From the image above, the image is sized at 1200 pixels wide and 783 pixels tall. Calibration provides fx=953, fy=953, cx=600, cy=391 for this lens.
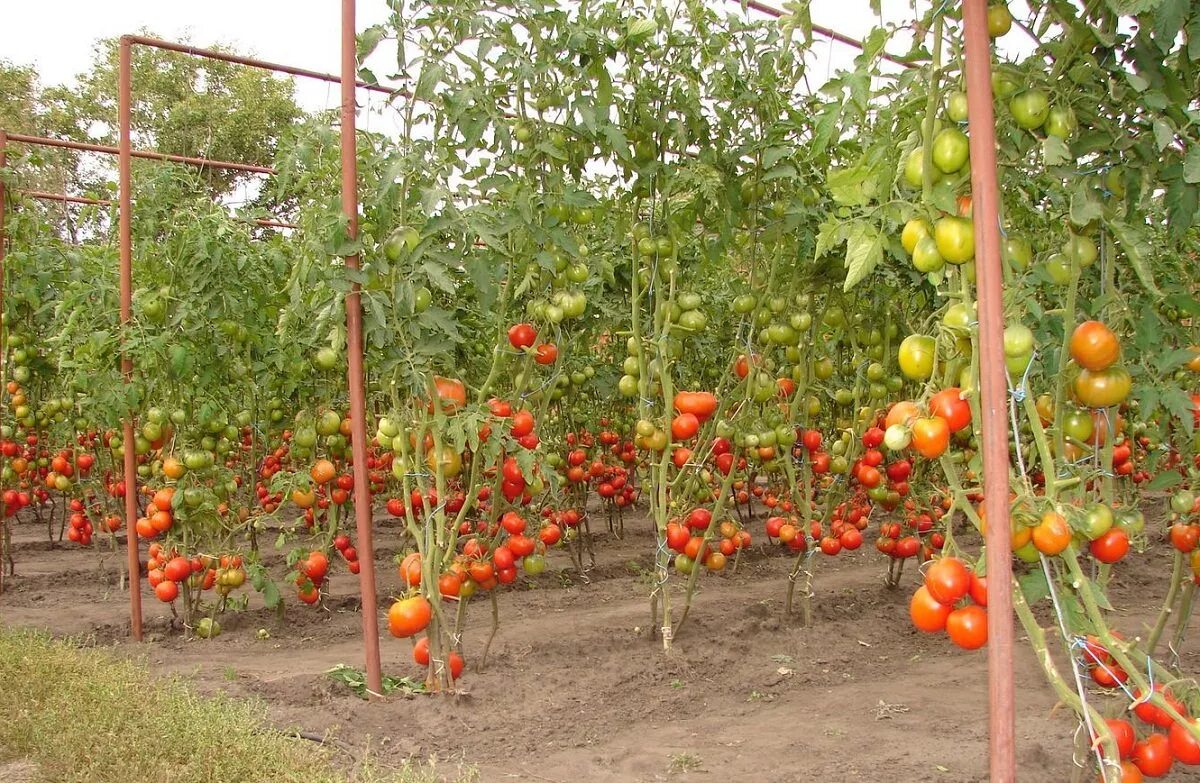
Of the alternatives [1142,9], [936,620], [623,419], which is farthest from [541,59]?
[623,419]

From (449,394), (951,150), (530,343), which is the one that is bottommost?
(449,394)

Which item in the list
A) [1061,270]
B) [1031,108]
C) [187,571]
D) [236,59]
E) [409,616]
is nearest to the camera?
[1031,108]

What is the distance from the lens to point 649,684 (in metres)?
3.99

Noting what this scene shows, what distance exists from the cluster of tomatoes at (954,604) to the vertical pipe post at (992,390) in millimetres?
167

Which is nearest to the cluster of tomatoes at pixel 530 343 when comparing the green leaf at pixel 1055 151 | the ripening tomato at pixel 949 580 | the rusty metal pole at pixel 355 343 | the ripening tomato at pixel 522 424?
the ripening tomato at pixel 522 424

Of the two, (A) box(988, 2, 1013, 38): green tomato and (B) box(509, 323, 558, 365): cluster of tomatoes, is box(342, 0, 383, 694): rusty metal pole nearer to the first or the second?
(B) box(509, 323, 558, 365): cluster of tomatoes

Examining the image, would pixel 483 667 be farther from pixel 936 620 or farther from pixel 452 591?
pixel 936 620

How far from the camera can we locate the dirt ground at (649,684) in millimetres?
3125

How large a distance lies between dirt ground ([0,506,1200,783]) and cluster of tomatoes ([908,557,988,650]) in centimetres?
110

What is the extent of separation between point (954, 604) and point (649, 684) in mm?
2242

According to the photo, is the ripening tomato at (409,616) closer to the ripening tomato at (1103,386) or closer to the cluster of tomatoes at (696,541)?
the cluster of tomatoes at (696,541)

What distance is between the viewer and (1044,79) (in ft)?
6.41

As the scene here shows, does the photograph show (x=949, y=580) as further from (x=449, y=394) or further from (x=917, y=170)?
(x=449, y=394)

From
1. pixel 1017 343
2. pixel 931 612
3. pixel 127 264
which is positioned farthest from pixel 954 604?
pixel 127 264
